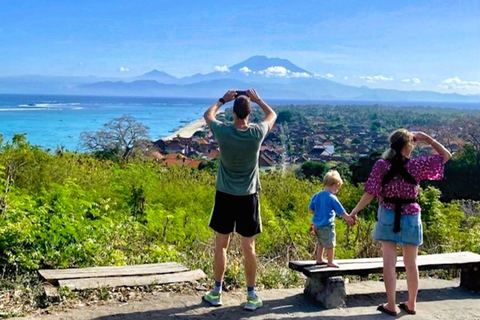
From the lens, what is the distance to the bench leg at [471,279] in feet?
18.4

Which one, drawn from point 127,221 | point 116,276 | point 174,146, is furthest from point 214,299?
point 174,146

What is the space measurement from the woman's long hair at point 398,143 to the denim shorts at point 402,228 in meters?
0.43

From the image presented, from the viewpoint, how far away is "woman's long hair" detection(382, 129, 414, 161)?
14.3ft

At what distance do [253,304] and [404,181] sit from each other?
1.60 m

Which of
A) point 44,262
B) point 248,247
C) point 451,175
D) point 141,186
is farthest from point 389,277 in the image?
point 451,175

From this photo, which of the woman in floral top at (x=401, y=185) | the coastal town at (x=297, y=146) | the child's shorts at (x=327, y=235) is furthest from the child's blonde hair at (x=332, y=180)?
the coastal town at (x=297, y=146)

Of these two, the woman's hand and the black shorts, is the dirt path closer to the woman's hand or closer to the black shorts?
the black shorts

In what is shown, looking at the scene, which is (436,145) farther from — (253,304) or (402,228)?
(253,304)

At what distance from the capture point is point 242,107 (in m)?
4.24

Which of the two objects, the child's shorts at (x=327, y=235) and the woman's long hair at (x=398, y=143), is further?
the child's shorts at (x=327, y=235)

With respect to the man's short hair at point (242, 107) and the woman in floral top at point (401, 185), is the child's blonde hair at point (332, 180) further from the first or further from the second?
the man's short hair at point (242, 107)

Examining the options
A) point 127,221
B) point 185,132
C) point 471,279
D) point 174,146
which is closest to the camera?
point 471,279

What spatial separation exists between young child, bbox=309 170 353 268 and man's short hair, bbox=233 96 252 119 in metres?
0.92

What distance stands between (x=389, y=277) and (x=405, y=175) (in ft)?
2.94
